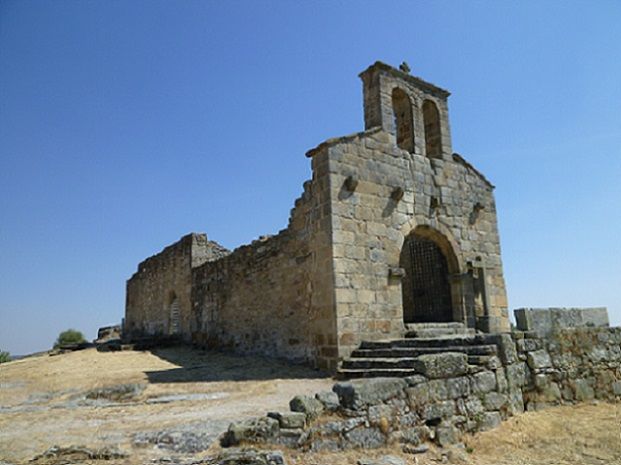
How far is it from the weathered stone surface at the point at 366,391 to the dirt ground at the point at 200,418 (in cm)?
52

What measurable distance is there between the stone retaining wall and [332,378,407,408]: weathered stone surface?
0.01 m

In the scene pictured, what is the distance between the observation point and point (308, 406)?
4891mm

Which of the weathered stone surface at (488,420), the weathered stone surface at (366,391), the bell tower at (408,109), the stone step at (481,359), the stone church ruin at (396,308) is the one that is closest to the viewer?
the weathered stone surface at (366,391)

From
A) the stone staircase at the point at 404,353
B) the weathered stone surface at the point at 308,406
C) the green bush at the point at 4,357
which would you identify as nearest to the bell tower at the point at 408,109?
the stone staircase at the point at 404,353

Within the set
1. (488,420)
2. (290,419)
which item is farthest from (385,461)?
(488,420)

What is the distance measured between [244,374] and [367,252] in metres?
3.27

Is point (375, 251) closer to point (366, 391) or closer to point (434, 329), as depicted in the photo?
point (434, 329)

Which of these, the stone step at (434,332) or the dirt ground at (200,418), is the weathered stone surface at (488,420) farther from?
the stone step at (434,332)

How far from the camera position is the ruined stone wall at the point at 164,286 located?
1567cm

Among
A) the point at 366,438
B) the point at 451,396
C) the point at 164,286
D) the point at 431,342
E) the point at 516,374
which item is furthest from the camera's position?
the point at 164,286

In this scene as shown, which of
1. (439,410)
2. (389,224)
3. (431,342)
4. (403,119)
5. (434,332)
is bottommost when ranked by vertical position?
(439,410)

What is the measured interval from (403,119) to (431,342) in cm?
562

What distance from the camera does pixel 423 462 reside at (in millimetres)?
5051

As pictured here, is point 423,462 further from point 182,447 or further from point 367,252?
point 367,252
